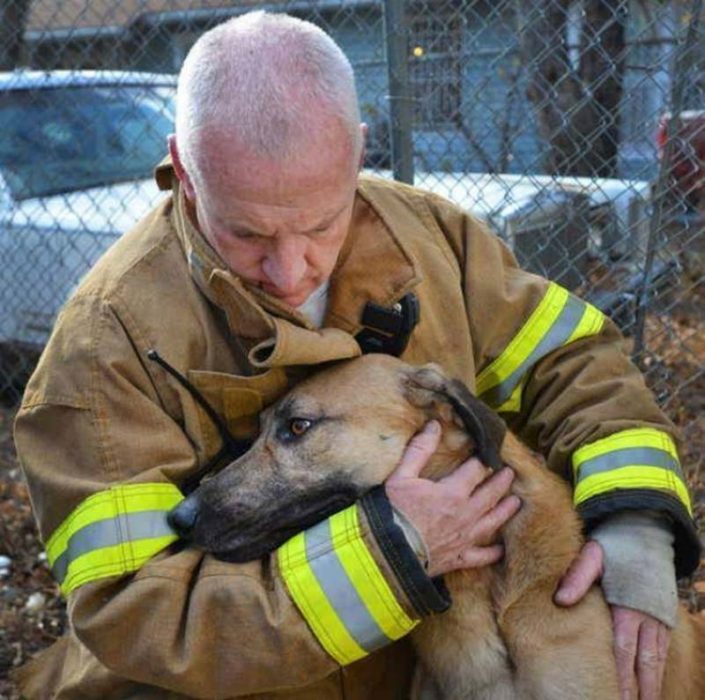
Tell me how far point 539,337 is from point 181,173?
1063 millimetres

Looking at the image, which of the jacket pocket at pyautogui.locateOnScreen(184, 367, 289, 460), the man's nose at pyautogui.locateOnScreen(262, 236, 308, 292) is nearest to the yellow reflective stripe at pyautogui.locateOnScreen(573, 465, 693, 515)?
the jacket pocket at pyautogui.locateOnScreen(184, 367, 289, 460)

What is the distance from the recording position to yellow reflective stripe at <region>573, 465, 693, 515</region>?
263cm

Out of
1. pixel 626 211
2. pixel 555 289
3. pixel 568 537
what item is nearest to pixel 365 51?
pixel 626 211

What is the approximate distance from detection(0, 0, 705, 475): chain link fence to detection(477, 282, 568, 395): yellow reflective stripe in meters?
1.35

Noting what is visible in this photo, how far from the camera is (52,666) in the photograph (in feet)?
9.71

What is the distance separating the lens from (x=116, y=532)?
2.28m

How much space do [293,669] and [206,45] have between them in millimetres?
1360

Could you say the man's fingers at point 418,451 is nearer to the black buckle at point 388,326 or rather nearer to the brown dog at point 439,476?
the brown dog at point 439,476

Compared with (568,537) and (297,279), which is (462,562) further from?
(297,279)

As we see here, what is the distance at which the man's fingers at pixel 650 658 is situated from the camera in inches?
97.3

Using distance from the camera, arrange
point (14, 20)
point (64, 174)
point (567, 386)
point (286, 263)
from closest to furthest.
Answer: point (286, 263), point (567, 386), point (64, 174), point (14, 20)

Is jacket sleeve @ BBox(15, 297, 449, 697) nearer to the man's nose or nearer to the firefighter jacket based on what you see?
the firefighter jacket

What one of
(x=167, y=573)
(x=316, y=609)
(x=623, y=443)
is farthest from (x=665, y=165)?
(x=167, y=573)

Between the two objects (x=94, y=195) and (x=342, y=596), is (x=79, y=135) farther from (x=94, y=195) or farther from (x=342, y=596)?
(x=342, y=596)
